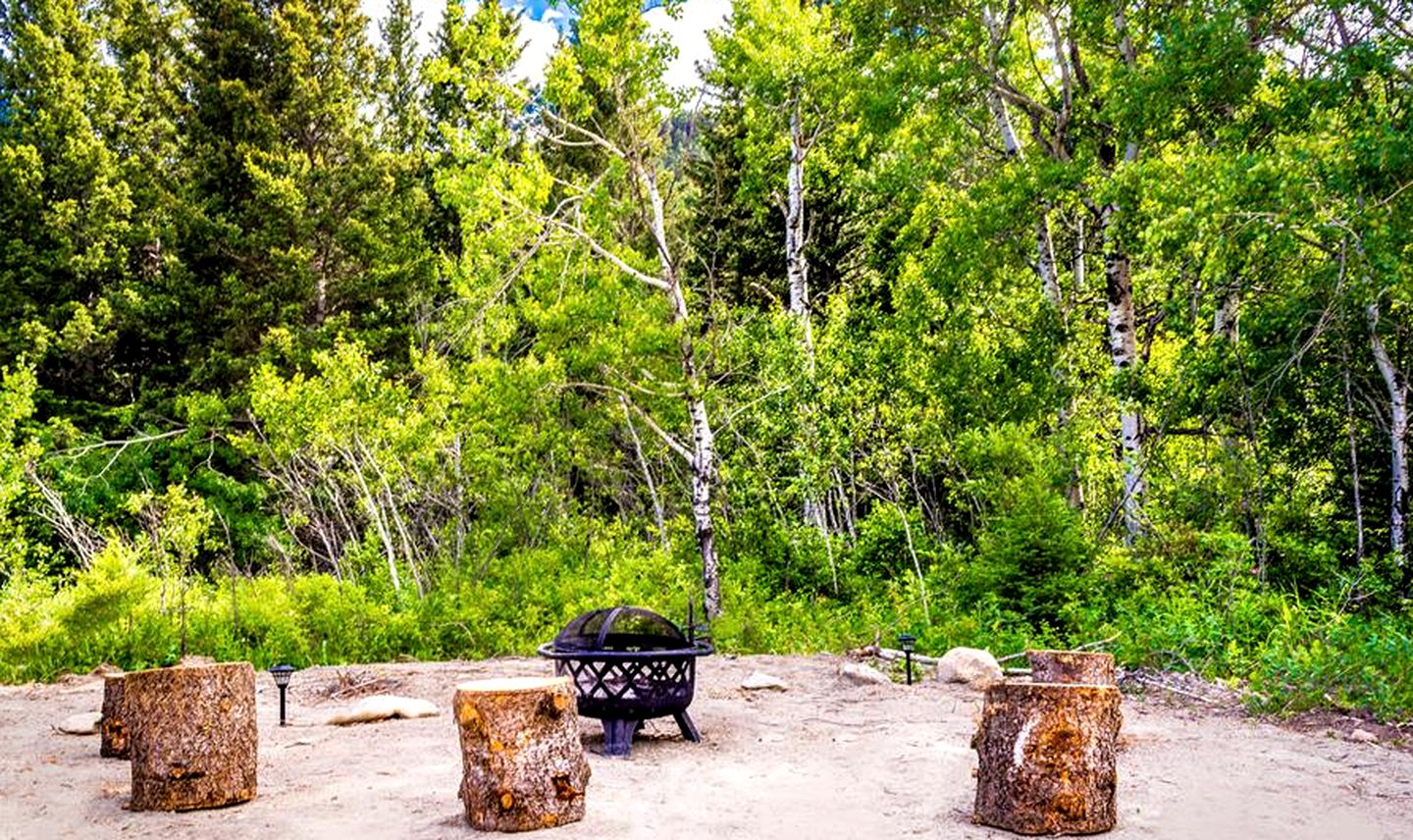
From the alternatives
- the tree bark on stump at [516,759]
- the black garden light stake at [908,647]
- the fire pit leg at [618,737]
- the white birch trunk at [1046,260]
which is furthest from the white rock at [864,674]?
the white birch trunk at [1046,260]

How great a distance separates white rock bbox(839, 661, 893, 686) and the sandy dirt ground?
62 centimetres

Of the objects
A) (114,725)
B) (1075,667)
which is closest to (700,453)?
(1075,667)

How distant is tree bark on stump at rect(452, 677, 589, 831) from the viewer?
4730mm

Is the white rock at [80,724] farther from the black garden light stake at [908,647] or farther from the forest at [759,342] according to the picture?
the black garden light stake at [908,647]

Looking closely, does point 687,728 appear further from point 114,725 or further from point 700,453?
point 700,453

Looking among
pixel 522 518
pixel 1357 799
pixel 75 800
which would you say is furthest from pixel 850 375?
pixel 75 800

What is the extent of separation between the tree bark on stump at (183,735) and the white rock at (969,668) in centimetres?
632

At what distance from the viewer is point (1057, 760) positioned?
179 inches

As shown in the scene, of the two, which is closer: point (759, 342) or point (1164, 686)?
point (1164, 686)

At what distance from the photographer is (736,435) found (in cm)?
1509

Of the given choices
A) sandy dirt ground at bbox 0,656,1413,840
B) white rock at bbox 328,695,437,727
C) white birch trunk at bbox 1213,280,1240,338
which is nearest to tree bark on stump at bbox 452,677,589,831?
sandy dirt ground at bbox 0,656,1413,840

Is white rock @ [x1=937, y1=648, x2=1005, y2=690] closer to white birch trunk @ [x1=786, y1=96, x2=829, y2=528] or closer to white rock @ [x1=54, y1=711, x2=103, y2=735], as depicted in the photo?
white birch trunk @ [x1=786, y1=96, x2=829, y2=528]

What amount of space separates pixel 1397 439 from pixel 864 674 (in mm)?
5832

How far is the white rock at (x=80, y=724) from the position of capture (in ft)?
25.4
